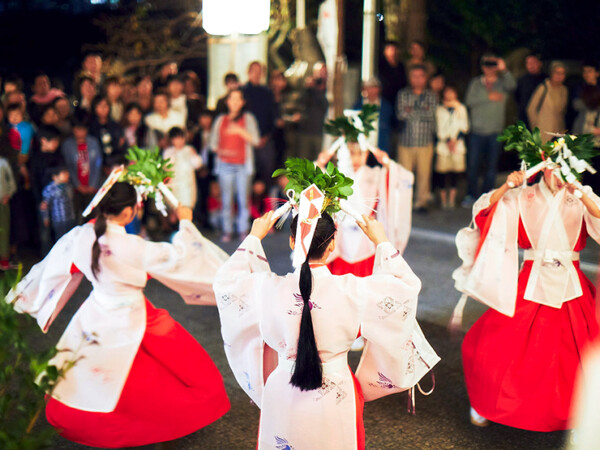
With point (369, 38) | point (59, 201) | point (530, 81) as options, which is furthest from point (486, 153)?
point (59, 201)

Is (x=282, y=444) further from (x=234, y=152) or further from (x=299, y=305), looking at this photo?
(x=234, y=152)

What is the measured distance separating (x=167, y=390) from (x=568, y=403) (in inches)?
77.1

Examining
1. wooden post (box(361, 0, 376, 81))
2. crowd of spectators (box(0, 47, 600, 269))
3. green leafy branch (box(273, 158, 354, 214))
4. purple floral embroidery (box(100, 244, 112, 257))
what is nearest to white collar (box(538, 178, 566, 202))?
green leafy branch (box(273, 158, 354, 214))

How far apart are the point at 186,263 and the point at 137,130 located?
14.8 feet

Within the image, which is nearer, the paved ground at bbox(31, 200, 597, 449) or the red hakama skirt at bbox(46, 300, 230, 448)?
the red hakama skirt at bbox(46, 300, 230, 448)

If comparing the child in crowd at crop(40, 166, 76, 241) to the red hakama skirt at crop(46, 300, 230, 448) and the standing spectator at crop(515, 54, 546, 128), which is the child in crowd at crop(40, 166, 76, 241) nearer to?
the red hakama skirt at crop(46, 300, 230, 448)

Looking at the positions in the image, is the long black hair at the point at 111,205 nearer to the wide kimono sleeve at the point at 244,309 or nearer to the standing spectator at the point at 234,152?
the wide kimono sleeve at the point at 244,309

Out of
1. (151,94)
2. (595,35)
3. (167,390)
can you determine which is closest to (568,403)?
(167,390)

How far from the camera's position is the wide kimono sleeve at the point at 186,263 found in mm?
3475

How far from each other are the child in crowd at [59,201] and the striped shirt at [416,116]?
3983 millimetres

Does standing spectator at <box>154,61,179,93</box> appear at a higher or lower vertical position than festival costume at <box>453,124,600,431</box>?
higher

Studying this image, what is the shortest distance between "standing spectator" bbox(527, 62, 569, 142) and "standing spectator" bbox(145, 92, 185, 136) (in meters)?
4.17

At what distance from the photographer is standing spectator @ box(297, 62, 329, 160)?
8672 mm

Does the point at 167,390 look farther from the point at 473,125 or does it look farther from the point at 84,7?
the point at 84,7
